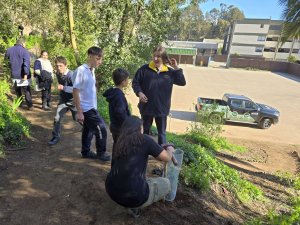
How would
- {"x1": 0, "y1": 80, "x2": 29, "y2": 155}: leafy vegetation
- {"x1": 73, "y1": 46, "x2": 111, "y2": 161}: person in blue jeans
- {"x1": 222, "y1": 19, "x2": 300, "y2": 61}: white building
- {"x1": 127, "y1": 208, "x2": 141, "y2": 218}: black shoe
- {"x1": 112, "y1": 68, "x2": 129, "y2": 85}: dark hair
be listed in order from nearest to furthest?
{"x1": 127, "y1": 208, "x2": 141, "y2": 218}: black shoe
{"x1": 112, "y1": 68, "x2": 129, "y2": 85}: dark hair
{"x1": 73, "y1": 46, "x2": 111, "y2": 161}: person in blue jeans
{"x1": 0, "y1": 80, "x2": 29, "y2": 155}: leafy vegetation
{"x1": 222, "y1": 19, "x2": 300, "y2": 61}: white building

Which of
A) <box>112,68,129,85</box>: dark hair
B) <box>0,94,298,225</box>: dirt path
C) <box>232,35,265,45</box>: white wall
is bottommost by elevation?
<box>0,94,298,225</box>: dirt path

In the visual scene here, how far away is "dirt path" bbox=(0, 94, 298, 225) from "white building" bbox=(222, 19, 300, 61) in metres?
65.0

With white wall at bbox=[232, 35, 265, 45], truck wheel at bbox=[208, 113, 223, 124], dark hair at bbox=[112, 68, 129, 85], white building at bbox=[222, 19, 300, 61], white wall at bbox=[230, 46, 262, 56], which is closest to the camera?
dark hair at bbox=[112, 68, 129, 85]

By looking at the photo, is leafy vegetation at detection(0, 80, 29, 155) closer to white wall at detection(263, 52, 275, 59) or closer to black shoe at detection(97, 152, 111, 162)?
black shoe at detection(97, 152, 111, 162)

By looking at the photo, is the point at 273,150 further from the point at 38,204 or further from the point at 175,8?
the point at 38,204

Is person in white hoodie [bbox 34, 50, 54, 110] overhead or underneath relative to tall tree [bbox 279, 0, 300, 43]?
underneath

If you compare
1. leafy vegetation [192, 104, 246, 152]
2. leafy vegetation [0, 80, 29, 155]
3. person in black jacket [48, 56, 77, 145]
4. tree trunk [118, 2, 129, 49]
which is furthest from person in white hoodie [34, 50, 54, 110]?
leafy vegetation [192, 104, 246, 152]

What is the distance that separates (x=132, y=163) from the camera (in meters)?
2.75

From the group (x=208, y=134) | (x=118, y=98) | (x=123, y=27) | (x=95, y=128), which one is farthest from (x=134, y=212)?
(x=123, y=27)

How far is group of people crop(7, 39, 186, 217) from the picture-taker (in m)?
2.77

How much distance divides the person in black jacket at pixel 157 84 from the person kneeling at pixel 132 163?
157 cm

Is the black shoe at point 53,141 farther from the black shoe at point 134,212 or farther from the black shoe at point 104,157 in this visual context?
the black shoe at point 134,212

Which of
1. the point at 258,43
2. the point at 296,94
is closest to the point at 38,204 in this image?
the point at 296,94

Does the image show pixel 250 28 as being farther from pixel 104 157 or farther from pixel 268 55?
pixel 104 157
